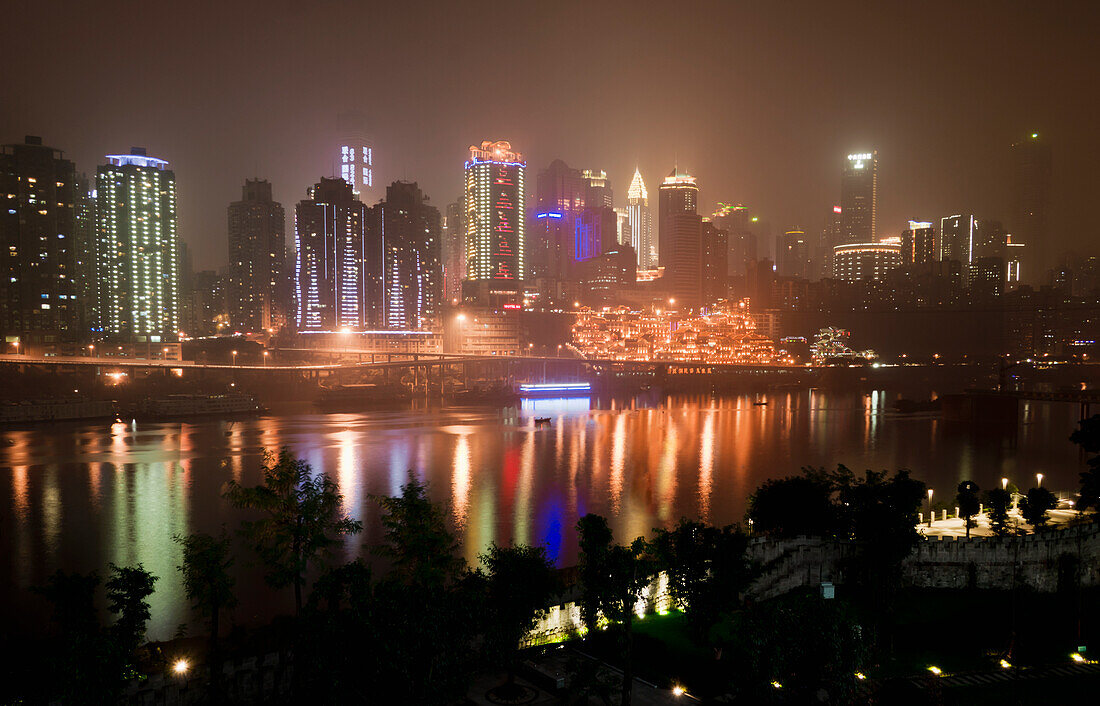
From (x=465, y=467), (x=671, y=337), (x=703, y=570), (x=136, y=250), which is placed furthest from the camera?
(x=671, y=337)

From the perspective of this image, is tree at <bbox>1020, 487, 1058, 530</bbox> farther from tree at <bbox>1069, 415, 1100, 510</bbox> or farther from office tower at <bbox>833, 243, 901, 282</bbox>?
office tower at <bbox>833, 243, 901, 282</bbox>

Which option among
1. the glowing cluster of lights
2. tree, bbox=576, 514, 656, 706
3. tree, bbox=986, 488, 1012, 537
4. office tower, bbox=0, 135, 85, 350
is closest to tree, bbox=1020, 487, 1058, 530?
tree, bbox=986, 488, 1012, 537

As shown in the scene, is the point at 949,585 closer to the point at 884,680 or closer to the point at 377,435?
the point at 884,680

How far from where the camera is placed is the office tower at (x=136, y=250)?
68438 millimetres

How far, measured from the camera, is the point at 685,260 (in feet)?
332

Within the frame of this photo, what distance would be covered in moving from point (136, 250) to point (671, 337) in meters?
57.1

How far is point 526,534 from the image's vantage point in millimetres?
15547

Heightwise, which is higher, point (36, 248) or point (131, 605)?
point (36, 248)

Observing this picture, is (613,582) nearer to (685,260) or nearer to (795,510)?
(795,510)

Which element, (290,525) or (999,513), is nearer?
(290,525)

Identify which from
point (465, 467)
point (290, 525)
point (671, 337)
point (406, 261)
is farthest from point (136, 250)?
point (290, 525)

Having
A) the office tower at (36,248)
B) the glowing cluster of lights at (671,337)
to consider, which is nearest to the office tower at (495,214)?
the glowing cluster of lights at (671,337)

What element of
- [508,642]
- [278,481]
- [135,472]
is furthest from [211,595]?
[135,472]

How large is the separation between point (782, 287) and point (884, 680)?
99.8 metres
